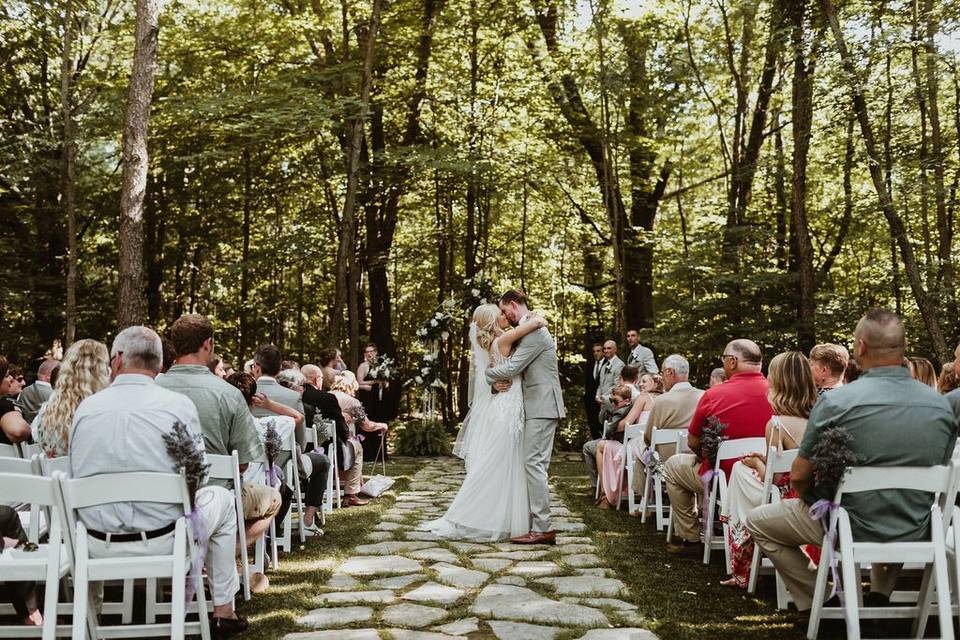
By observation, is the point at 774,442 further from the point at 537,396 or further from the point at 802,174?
the point at 802,174

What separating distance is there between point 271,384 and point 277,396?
146 mm

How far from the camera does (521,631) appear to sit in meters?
4.19

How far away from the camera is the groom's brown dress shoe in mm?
6691

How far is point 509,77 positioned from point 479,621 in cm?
1391

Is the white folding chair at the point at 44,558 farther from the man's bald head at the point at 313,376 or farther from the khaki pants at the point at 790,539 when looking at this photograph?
the man's bald head at the point at 313,376

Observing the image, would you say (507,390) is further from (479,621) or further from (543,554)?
(479,621)

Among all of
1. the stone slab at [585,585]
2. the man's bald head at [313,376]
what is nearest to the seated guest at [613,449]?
the man's bald head at [313,376]

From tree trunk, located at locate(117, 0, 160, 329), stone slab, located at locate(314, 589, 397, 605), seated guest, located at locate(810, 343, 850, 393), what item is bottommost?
stone slab, located at locate(314, 589, 397, 605)

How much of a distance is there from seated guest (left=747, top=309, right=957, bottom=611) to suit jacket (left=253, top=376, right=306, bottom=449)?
417 centimetres

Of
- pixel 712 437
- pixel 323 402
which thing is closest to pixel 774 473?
pixel 712 437

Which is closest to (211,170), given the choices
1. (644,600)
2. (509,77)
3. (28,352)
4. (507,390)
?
(28,352)

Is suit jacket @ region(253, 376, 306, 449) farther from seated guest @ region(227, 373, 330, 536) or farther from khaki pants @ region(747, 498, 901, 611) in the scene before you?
khaki pants @ region(747, 498, 901, 611)

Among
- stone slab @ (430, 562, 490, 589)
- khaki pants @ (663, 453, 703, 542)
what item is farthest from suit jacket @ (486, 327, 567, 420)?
stone slab @ (430, 562, 490, 589)

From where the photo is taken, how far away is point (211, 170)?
19.1 meters
